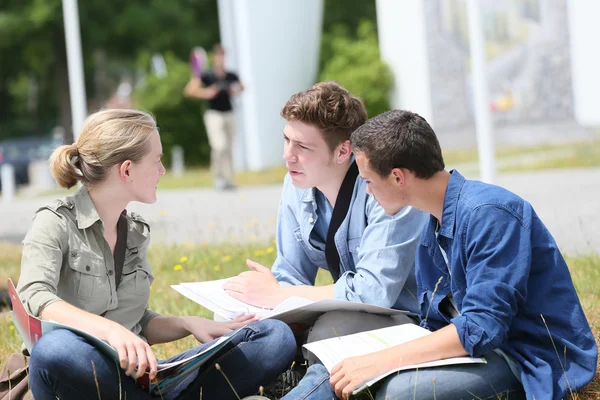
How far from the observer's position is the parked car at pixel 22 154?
24.4 metres

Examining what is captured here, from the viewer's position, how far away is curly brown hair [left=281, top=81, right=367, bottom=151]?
12.9 ft

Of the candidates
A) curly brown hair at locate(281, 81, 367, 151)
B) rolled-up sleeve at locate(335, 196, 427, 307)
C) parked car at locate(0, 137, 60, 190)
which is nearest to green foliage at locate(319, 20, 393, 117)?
parked car at locate(0, 137, 60, 190)

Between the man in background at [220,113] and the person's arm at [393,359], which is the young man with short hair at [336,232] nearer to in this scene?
the person's arm at [393,359]

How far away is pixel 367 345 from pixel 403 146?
0.69m

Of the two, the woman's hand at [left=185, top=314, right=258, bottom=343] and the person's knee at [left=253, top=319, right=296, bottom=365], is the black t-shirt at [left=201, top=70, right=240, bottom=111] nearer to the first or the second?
the woman's hand at [left=185, top=314, right=258, bottom=343]

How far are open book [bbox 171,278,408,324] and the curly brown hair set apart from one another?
68cm

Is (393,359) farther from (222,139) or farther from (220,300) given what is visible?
(222,139)

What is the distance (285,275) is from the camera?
4.21 m

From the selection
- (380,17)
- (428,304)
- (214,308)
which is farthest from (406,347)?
(380,17)

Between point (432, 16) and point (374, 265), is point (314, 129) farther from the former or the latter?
point (432, 16)

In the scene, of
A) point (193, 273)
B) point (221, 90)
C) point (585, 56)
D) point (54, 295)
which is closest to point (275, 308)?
point (54, 295)

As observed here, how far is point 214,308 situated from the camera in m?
3.83

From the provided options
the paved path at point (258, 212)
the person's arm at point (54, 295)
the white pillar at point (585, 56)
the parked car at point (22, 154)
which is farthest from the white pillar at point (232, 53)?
the person's arm at point (54, 295)

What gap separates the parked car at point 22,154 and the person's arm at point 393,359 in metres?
21.7
